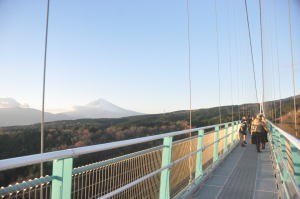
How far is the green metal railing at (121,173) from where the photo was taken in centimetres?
142

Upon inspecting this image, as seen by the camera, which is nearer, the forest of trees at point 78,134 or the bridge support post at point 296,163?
the bridge support post at point 296,163

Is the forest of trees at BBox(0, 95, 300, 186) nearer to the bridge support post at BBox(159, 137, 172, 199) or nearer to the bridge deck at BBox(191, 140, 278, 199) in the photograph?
the bridge support post at BBox(159, 137, 172, 199)

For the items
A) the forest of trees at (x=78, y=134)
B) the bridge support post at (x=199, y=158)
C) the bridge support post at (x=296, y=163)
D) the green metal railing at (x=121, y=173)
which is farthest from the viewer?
the bridge support post at (x=199, y=158)

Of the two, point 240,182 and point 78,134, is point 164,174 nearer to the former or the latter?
point 240,182

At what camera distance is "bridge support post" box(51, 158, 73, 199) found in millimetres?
1540

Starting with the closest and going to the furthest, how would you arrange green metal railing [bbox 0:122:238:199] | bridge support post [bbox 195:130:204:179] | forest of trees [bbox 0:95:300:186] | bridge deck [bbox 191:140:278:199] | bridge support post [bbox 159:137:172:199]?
1. green metal railing [bbox 0:122:238:199]
2. forest of trees [bbox 0:95:300:186]
3. bridge support post [bbox 159:137:172:199]
4. bridge deck [bbox 191:140:278:199]
5. bridge support post [bbox 195:130:204:179]

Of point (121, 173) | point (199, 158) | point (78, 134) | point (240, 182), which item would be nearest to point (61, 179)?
point (121, 173)

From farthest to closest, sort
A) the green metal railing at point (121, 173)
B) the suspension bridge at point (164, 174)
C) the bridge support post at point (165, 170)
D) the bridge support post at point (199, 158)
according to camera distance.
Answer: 1. the bridge support post at point (199, 158)
2. the bridge support post at point (165, 170)
3. the suspension bridge at point (164, 174)
4. the green metal railing at point (121, 173)

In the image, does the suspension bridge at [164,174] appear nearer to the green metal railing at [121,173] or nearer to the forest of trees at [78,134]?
the green metal railing at [121,173]

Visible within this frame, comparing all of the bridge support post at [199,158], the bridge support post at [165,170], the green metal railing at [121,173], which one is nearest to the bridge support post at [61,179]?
the green metal railing at [121,173]

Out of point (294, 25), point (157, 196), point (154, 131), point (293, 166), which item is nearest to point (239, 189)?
point (157, 196)

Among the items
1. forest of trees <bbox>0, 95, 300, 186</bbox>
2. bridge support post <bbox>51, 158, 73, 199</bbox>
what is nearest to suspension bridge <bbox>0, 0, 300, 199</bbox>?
bridge support post <bbox>51, 158, 73, 199</bbox>

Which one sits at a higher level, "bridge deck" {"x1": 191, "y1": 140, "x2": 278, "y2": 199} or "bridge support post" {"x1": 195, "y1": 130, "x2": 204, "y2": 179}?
"bridge support post" {"x1": 195, "y1": 130, "x2": 204, "y2": 179}

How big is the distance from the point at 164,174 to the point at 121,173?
35.5 inches
